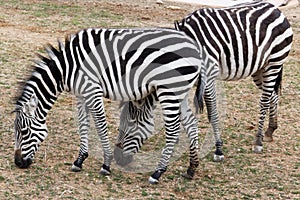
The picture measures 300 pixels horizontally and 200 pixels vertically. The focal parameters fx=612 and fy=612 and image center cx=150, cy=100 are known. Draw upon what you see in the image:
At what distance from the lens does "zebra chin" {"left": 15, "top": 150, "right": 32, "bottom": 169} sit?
618 centimetres

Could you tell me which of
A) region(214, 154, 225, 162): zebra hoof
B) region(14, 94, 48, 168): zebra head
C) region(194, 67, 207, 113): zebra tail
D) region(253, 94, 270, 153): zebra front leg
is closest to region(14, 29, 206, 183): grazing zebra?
region(14, 94, 48, 168): zebra head

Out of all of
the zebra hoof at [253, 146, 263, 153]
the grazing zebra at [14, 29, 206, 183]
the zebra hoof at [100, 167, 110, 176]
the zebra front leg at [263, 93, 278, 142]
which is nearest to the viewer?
the grazing zebra at [14, 29, 206, 183]

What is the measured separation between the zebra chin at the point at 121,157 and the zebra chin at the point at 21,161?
92 cm

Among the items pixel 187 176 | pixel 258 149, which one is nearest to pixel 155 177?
pixel 187 176

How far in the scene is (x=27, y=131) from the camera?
20.0 feet

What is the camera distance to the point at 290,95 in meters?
9.38

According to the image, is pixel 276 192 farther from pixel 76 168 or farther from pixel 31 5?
pixel 31 5

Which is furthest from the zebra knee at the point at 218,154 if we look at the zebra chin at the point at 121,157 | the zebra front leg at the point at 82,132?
the zebra front leg at the point at 82,132

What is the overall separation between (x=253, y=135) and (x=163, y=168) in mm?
1969

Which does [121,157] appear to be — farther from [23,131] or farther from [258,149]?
[258,149]

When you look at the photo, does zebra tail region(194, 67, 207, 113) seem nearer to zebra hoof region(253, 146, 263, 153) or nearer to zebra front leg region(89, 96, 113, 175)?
zebra front leg region(89, 96, 113, 175)

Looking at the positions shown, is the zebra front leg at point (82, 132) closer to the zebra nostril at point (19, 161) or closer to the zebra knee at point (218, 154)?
the zebra nostril at point (19, 161)

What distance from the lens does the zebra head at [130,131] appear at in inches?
257

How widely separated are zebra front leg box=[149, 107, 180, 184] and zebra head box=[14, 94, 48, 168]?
1208 millimetres
